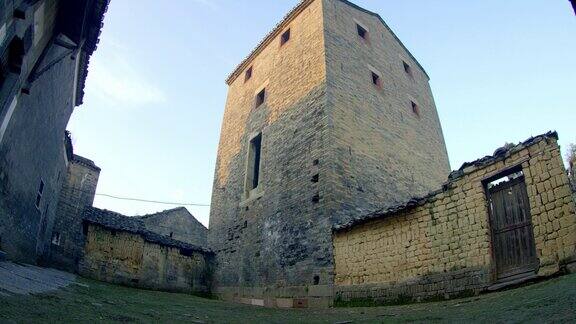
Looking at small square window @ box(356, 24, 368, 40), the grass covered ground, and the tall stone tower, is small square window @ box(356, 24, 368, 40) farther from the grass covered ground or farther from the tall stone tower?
the grass covered ground

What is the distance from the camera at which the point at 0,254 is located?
20.3 feet

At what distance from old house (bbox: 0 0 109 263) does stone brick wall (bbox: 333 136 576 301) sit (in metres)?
6.62

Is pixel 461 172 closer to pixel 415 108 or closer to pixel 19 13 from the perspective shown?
pixel 19 13

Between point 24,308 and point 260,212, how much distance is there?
7.91 metres

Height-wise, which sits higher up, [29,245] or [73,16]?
[73,16]

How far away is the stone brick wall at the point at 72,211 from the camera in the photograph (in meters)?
15.4

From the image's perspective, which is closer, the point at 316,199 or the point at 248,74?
the point at 316,199

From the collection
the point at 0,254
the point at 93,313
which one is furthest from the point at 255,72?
the point at 93,313

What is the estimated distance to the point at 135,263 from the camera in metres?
10.5

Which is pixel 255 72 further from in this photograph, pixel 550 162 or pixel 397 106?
pixel 550 162

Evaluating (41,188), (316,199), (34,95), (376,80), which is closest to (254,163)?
(316,199)

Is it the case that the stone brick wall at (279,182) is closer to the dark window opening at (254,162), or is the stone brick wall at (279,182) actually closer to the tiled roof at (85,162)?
the dark window opening at (254,162)

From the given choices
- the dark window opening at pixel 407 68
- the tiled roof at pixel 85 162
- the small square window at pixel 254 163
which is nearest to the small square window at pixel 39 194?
the small square window at pixel 254 163

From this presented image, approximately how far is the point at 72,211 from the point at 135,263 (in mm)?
7855
